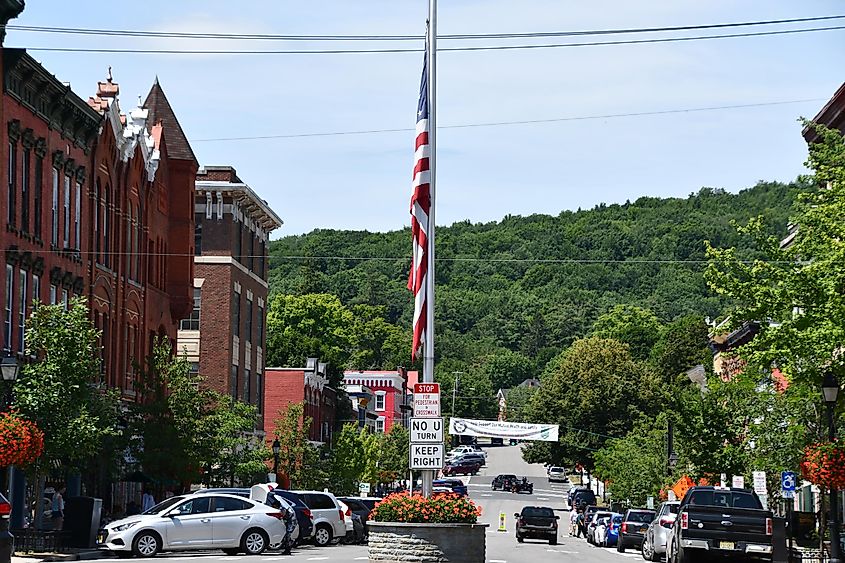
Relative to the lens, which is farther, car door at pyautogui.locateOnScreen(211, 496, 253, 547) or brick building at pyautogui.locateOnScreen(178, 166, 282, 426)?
brick building at pyautogui.locateOnScreen(178, 166, 282, 426)

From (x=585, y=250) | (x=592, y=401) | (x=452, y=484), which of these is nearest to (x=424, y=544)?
(x=452, y=484)

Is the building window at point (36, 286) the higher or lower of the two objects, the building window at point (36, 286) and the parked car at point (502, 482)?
the higher

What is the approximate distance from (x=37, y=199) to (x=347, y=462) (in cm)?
4177

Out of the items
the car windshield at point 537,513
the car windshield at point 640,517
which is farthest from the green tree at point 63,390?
the car windshield at point 537,513

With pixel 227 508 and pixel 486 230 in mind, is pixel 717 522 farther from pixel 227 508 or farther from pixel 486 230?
pixel 486 230

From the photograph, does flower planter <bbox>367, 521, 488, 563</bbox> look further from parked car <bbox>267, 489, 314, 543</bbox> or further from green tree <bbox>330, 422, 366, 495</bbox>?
green tree <bbox>330, 422, 366, 495</bbox>

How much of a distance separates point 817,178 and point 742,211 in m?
124

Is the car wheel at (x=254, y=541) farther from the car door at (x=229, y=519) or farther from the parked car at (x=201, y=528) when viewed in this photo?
the car door at (x=229, y=519)

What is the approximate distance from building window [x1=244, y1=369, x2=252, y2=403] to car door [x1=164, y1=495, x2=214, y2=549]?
4412 cm

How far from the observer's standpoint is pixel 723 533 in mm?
26828

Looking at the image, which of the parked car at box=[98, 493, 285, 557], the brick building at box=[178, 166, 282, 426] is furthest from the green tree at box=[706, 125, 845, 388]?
the brick building at box=[178, 166, 282, 426]

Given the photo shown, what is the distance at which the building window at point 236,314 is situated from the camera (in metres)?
76.2

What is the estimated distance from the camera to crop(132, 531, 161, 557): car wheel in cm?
3415

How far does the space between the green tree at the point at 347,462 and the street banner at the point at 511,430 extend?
44.1ft
